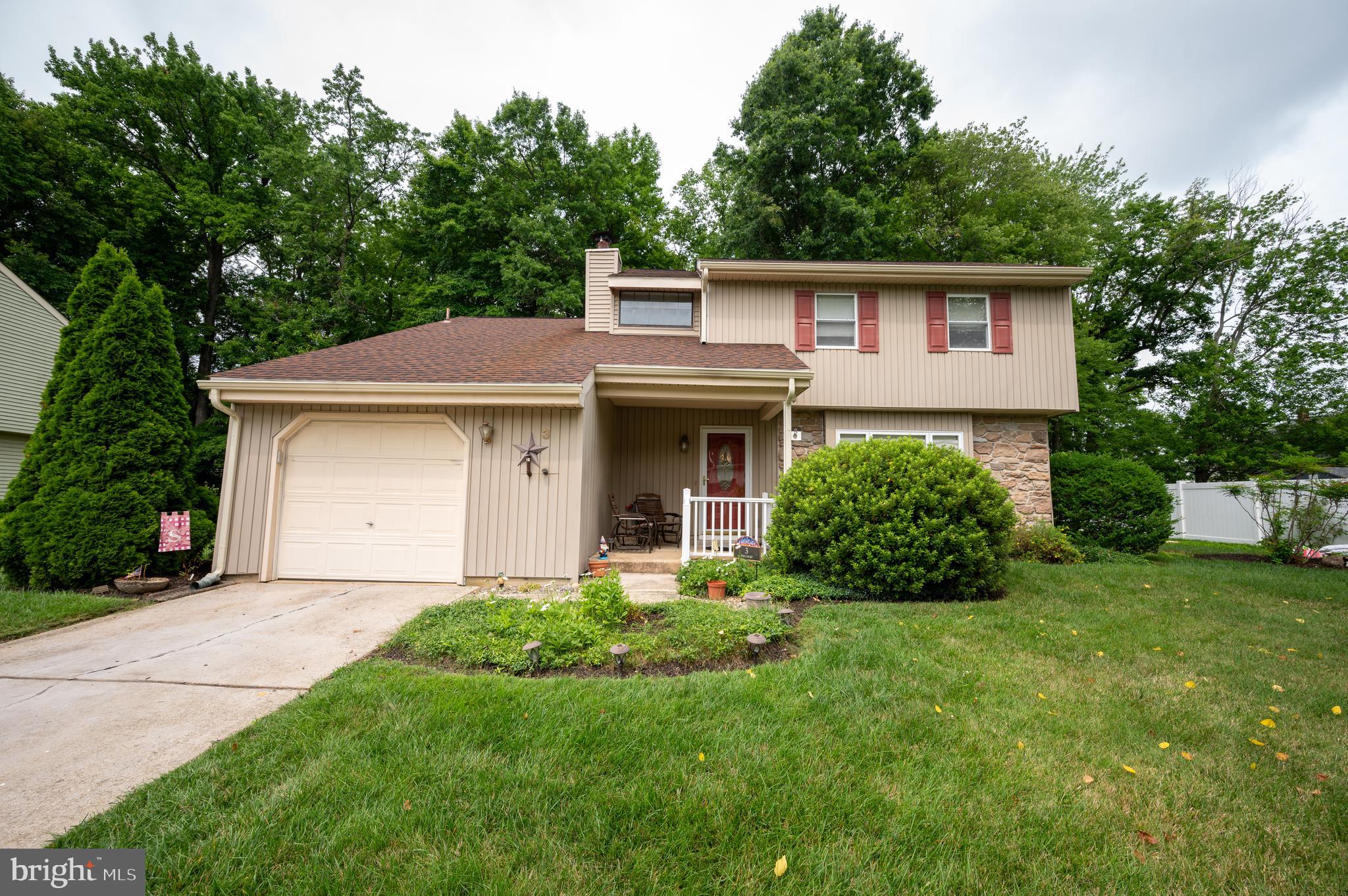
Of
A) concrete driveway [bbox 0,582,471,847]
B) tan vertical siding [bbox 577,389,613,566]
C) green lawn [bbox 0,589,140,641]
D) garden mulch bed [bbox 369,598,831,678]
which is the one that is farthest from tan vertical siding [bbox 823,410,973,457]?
green lawn [bbox 0,589,140,641]

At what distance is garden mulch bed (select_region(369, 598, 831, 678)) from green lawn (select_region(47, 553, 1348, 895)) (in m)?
0.19

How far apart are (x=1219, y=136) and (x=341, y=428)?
2428 centimetres

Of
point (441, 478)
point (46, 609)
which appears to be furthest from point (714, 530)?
point (46, 609)

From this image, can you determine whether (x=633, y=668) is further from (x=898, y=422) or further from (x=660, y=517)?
(x=898, y=422)

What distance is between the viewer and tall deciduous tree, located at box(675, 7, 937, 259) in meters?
16.0

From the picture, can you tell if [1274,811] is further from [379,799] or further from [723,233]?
[723,233]

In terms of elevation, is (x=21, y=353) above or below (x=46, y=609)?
above

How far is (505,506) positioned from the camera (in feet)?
22.0

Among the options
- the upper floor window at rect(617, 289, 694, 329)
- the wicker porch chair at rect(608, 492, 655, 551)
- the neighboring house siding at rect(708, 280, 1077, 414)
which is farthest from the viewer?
the upper floor window at rect(617, 289, 694, 329)

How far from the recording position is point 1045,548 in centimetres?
827

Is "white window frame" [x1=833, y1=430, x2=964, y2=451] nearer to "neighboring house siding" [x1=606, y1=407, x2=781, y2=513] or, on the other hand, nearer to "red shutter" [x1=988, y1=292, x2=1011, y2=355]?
"neighboring house siding" [x1=606, y1=407, x2=781, y2=513]

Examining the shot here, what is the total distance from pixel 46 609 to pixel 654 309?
30.7 feet

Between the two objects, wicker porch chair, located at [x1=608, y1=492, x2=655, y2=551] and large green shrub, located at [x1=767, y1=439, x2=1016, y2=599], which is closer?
large green shrub, located at [x1=767, y1=439, x2=1016, y2=599]

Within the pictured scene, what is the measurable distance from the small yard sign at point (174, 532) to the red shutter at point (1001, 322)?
12.9 meters
